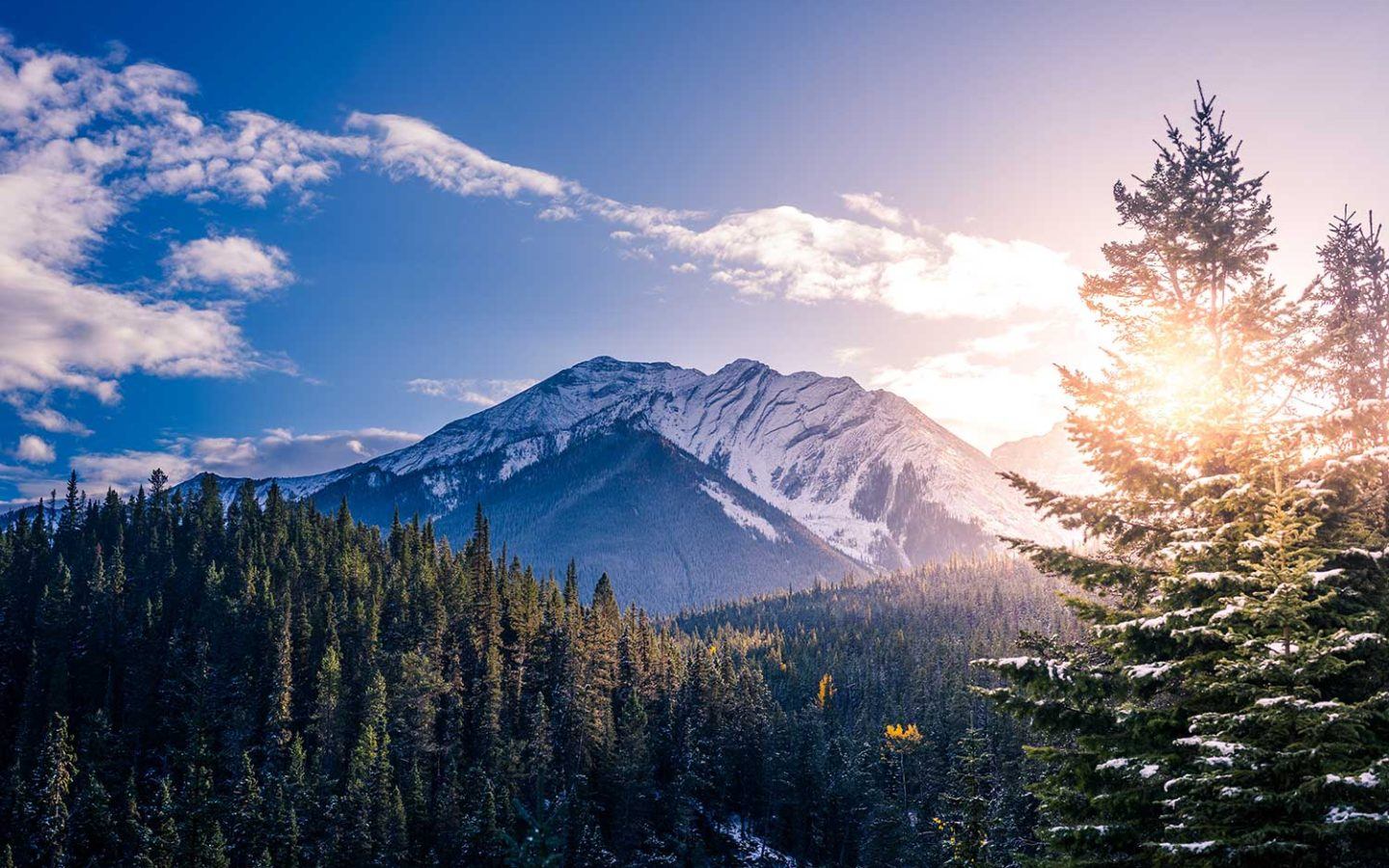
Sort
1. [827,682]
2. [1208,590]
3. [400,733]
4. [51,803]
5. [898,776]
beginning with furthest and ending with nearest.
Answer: [827,682], [898,776], [400,733], [51,803], [1208,590]

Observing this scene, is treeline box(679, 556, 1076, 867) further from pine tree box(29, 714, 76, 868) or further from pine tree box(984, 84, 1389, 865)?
pine tree box(29, 714, 76, 868)

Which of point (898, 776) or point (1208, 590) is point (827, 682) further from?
point (1208, 590)

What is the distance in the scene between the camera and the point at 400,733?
9544cm

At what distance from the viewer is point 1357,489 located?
13906 mm

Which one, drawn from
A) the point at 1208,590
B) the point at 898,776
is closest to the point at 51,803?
the point at 898,776

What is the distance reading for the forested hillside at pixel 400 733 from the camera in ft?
259

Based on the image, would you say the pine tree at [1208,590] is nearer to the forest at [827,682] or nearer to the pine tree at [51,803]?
the forest at [827,682]

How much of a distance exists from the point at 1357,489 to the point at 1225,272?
250 inches

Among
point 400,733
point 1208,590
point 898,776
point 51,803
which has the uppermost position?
point 1208,590

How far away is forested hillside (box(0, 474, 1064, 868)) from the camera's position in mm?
78875

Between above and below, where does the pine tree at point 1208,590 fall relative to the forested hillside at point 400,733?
above

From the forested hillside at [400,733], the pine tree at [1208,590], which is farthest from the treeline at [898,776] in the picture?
the pine tree at [1208,590]

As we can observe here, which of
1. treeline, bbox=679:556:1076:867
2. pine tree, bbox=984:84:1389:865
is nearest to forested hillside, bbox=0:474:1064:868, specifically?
treeline, bbox=679:556:1076:867

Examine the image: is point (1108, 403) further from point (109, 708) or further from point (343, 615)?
point (109, 708)
